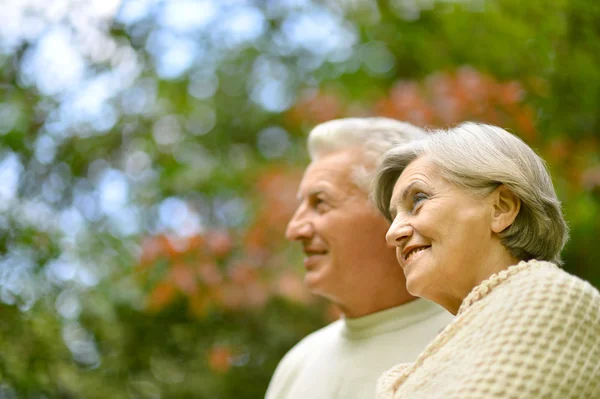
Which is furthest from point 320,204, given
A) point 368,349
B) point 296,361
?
point 296,361

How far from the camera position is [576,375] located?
1.38 m

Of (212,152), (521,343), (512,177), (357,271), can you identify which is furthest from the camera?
(212,152)

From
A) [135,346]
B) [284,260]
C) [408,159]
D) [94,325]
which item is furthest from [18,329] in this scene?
[408,159]

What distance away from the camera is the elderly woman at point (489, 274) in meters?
1.40

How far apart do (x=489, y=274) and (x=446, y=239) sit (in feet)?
0.38

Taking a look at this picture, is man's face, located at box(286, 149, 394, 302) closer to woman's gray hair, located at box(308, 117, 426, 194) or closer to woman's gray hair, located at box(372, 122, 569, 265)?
woman's gray hair, located at box(308, 117, 426, 194)

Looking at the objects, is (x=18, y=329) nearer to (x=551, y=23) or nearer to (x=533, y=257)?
(x=533, y=257)

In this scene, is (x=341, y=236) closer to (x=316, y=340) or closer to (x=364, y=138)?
(x=364, y=138)

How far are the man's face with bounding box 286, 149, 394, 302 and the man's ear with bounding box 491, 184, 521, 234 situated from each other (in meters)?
0.65

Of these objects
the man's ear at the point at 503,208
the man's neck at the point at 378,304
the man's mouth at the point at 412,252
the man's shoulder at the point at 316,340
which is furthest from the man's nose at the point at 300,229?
the man's ear at the point at 503,208

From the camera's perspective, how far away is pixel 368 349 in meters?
2.24

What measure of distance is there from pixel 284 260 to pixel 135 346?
101 centimetres

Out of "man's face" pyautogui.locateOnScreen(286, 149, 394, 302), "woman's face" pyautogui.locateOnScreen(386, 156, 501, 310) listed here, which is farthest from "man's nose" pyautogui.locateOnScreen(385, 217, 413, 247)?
"man's face" pyautogui.locateOnScreen(286, 149, 394, 302)

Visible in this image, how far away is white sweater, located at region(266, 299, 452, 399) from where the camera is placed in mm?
2172
